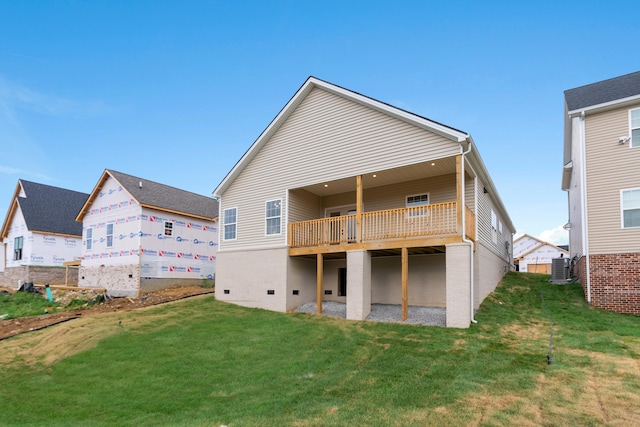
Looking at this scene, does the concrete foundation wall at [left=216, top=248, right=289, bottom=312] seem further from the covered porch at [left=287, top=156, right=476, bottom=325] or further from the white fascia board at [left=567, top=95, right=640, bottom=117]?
the white fascia board at [left=567, top=95, right=640, bottom=117]

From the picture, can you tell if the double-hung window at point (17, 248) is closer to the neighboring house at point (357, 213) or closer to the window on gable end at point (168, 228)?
the window on gable end at point (168, 228)

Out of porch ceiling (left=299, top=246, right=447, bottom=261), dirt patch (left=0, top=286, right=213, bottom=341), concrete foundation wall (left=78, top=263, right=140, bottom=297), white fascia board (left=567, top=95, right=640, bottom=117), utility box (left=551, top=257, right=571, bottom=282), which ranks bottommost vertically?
dirt patch (left=0, top=286, right=213, bottom=341)

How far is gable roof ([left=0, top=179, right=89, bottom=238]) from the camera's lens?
30.2m

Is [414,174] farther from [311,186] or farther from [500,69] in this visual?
[500,69]

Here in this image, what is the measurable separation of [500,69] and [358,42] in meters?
7.55

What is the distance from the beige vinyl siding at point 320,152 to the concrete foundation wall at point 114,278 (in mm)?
6642

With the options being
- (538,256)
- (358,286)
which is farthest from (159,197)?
(538,256)

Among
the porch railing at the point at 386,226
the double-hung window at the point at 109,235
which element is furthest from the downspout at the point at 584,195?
the double-hung window at the point at 109,235

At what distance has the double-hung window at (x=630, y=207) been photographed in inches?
518

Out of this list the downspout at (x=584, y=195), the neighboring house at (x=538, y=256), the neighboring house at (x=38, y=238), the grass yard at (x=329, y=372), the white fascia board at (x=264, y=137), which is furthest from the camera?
the neighboring house at (x=538, y=256)

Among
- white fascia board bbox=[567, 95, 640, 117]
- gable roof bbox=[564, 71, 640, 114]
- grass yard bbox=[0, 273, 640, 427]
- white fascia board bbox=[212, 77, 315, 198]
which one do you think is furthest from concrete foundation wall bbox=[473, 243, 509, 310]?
white fascia board bbox=[212, 77, 315, 198]

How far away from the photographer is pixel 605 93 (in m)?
14.6

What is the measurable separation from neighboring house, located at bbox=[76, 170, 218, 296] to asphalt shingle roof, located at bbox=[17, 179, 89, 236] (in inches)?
249

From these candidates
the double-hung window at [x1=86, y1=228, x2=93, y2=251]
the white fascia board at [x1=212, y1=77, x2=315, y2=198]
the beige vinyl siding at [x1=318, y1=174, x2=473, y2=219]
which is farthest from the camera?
the double-hung window at [x1=86, y1=228, x2=93, y2=251]
